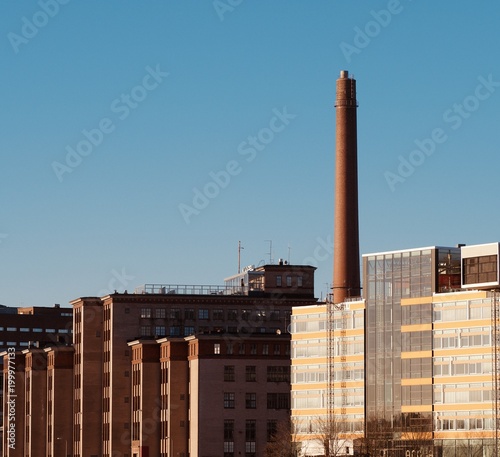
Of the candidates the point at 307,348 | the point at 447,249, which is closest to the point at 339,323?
the point at 307,348

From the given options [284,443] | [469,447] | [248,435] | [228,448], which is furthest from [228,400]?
[469,447]

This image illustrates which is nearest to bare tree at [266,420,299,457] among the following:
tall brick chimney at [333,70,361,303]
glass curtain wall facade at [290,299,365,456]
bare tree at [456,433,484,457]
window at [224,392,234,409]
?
glass curtain wall facade at [290,299,365,456]

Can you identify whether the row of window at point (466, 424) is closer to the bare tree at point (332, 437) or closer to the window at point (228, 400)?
the bare tree at point (332, 437)

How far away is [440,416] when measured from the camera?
508 feet

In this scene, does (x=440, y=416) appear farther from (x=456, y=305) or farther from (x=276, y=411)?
(x=276, y=411)

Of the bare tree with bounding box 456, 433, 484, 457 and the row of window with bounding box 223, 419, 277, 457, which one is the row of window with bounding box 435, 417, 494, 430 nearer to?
the bare tree with bounding box 456, 433, 484, 457

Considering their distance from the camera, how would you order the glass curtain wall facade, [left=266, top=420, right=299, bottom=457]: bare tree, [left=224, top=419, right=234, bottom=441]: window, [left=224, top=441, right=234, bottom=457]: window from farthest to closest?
1. [left=224, top=419, right=234, bottom=441]: window
2. [left=224, top=441, right=234, bottom=457]: window
3. [left=266, top=420, right=299, bottom=457]: bare tree
4. the glass curtain wall facade

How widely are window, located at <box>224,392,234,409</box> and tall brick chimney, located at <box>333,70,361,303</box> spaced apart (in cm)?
2382

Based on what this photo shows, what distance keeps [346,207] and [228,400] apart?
102 feet

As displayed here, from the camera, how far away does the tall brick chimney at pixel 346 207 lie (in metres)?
186

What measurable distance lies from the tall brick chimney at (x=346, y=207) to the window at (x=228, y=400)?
23816mm

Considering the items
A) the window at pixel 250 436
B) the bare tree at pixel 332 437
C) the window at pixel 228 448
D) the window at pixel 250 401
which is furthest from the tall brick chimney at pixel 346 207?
the window at pixel 228 448

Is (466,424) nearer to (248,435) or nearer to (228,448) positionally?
(248,435)

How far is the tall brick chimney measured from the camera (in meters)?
186
